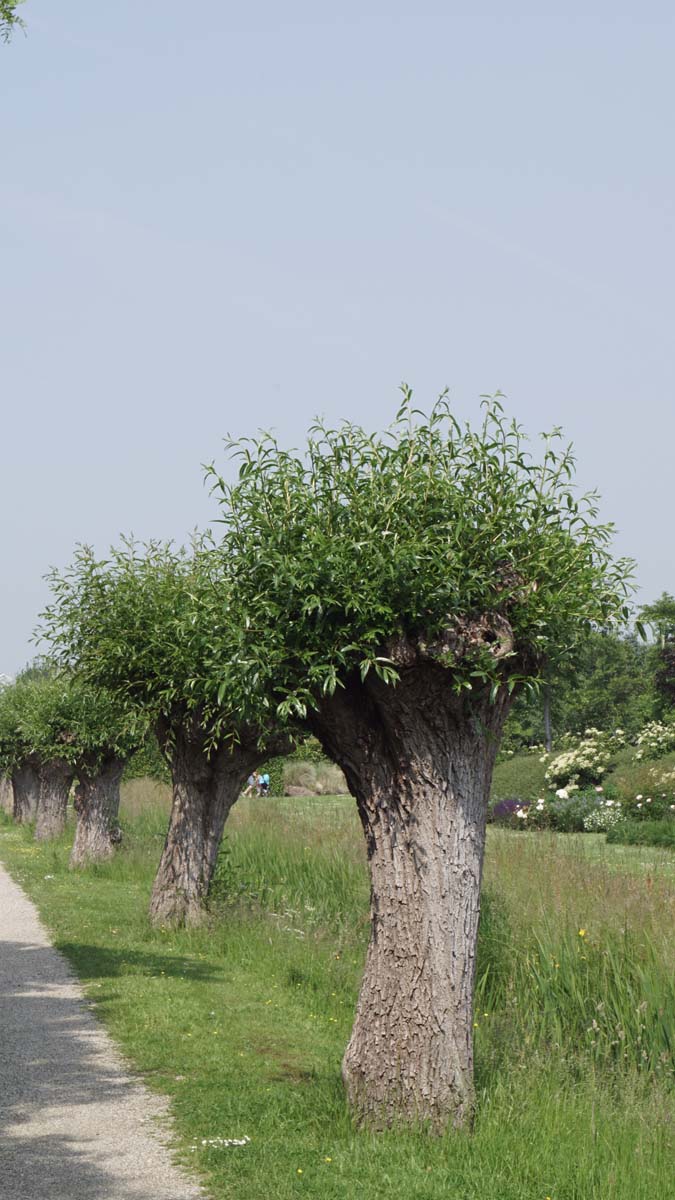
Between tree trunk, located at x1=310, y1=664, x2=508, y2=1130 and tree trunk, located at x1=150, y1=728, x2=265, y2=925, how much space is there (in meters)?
7.52

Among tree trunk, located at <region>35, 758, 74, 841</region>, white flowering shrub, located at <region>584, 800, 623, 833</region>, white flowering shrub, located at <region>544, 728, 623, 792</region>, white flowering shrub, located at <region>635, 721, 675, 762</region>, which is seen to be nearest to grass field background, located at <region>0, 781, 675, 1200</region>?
white flowering shrub, located at <region>584, 800, 623, 833</region>

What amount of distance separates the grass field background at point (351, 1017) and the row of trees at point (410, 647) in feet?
1.91

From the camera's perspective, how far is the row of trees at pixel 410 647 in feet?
22.5

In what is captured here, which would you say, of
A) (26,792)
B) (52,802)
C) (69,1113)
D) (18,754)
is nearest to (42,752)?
(52,802)

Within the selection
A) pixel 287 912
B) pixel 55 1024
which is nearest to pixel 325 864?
pixel 287 912

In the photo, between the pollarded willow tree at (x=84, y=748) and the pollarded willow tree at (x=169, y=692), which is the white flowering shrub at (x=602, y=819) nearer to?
the pollarded willow tree at (x=84, y=748)

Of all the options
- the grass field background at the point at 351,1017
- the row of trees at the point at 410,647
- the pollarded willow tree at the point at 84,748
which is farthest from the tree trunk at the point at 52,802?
the row of trees at the point at 410,647

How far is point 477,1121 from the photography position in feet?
22.8

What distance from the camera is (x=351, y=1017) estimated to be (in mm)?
10461

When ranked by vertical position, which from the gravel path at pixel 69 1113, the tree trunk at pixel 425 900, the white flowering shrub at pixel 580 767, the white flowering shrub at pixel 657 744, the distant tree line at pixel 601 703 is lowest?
the gravel path at pixel 69 1113

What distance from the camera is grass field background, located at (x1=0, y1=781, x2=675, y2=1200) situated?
636 centimetres

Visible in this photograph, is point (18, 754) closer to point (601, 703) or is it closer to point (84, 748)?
point (84, 748)

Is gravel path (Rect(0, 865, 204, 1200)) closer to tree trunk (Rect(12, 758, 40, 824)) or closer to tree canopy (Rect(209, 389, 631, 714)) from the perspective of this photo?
tree canopy (Rect(209, 389, 631, 714))

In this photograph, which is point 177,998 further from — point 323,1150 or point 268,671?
point 268,671
